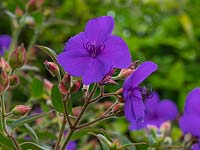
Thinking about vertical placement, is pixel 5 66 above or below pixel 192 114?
above

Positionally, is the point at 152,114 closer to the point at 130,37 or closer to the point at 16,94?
Result: the point at 16,94

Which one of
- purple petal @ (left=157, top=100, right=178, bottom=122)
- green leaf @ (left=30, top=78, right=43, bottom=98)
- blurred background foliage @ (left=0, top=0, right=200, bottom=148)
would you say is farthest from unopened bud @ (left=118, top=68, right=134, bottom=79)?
blurred background foliage @ (left=0, top=0, right=200, bottom=148)

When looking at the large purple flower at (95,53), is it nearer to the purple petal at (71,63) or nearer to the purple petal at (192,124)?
the purple petal at (71,63)

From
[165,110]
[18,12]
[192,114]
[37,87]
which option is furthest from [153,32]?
[192,114]

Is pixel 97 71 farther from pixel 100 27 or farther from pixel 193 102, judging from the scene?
pixel 193 102

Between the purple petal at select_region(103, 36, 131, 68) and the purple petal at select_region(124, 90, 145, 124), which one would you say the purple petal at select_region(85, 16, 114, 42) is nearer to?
the purple petal at select_region(103, 36, 131, 68)
